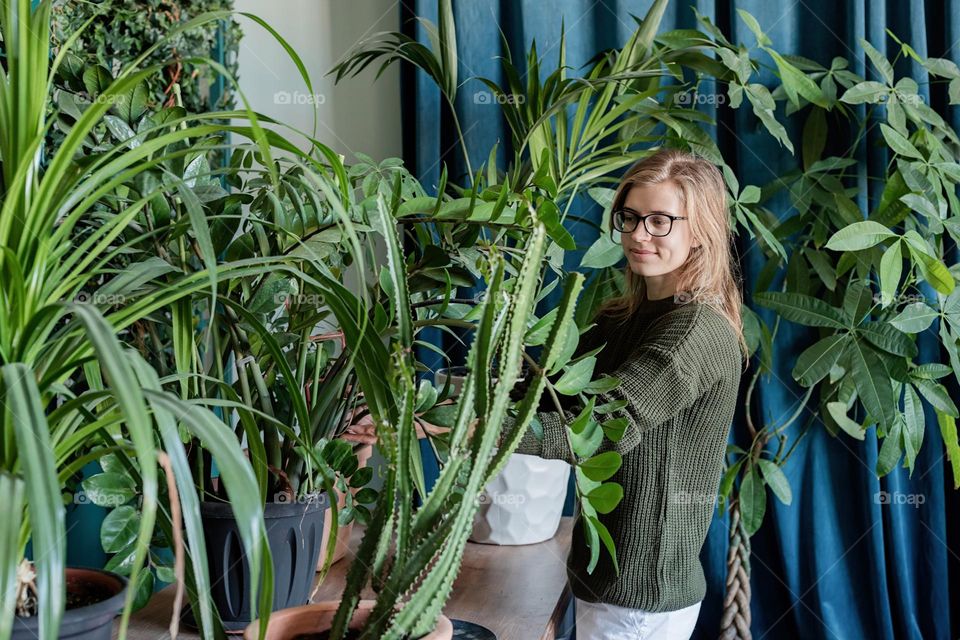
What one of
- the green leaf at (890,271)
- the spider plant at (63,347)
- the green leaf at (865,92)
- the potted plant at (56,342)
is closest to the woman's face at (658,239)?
the green leaf at (890,271)

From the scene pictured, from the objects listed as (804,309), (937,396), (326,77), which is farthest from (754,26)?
(326,77)

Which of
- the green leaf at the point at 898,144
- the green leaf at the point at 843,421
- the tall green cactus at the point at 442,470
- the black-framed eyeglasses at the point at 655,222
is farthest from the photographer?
the green leaf at the point at 843,421

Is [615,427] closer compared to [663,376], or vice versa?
[615,427]

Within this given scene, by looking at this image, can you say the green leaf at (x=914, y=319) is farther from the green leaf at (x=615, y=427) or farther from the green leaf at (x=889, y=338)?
the green leaf at (x=615, y=427)

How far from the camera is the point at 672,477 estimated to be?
58.4 inches

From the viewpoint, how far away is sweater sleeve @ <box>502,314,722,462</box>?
1322 millimetres

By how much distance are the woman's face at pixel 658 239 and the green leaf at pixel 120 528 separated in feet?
3.03

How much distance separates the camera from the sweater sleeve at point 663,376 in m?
1.32

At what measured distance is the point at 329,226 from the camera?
1.08m

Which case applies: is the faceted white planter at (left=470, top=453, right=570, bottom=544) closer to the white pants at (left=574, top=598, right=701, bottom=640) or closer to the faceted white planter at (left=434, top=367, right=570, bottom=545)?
the faceted white planter at (left=434, top=367, right=570, bottom=545)

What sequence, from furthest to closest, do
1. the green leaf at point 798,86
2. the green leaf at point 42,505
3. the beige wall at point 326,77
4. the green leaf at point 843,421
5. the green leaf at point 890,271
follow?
the beige wall at point 326,77 < the green leaf at point 843,421 < the green leaf at point 798,86 < the green leaf at point 890,271 < the green leaf at point 42,505

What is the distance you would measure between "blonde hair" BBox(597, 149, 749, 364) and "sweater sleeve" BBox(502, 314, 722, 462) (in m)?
0.10

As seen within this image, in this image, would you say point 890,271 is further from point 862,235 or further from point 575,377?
point 575,377

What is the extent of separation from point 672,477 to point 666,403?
184mm
